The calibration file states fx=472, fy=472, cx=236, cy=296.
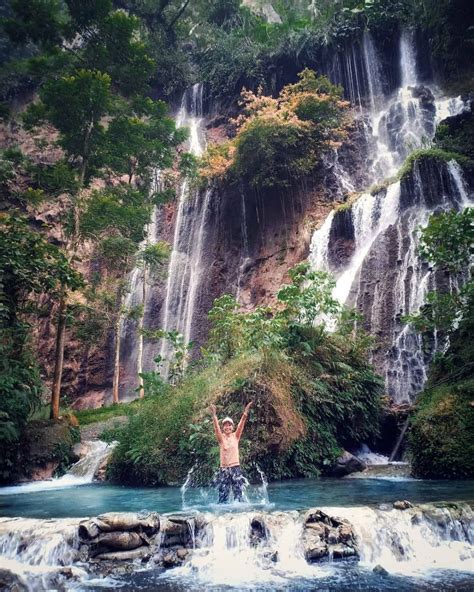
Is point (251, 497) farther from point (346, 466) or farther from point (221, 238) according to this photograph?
point (221, 238)

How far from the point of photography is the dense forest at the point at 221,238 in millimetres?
9789

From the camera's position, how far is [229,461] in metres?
7.11

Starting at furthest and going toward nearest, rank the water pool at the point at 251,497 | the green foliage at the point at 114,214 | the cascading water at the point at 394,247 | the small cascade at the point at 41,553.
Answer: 1. the green foliage at the point at 114,214
2. the cascading water at the point at 394,247
3. the water pool at the point at 251,497
4. the small cascade at the point at 41,553

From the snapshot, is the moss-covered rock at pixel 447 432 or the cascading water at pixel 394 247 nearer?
the moss-covered rock at pixel 447 432

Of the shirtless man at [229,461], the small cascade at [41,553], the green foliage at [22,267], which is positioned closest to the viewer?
the small cascade at [41,553]

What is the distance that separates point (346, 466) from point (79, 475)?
21.1 feet

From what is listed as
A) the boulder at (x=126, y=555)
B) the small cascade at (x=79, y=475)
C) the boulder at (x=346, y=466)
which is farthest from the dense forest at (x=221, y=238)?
the boulder at (x=126, y=555)

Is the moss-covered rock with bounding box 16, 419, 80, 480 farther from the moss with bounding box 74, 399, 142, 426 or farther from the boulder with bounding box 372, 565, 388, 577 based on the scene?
the boulder with bounding box 372, 565, 388, 577

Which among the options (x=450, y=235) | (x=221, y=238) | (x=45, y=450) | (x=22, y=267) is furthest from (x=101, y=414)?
(x=450, y=235)

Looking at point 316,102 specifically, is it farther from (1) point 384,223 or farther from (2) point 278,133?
(1) point 384,223

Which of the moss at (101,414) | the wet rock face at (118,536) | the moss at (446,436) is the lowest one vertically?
the wet rock face at (118,536)

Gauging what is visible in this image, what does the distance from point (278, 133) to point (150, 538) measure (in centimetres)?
1957

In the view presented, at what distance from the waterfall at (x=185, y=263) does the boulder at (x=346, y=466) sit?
13825 millimetres

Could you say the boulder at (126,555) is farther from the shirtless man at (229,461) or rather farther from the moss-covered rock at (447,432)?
the moss-covered rock at (447,432)
